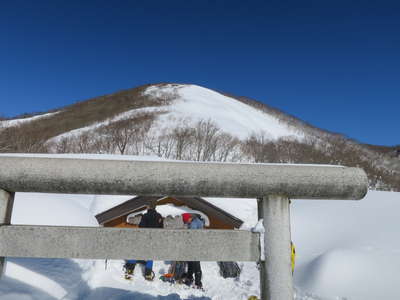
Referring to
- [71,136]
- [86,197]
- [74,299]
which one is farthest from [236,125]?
[74,299]

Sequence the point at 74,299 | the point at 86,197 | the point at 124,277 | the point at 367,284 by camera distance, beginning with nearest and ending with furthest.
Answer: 1. the point at 74,299
2. the point at 367,284
3. the point at 124,277
4. the point at 86,197

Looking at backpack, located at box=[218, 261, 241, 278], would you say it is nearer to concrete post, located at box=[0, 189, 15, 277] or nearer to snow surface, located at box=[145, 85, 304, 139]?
concrete post, located at box=[0, 189, 15, 277]

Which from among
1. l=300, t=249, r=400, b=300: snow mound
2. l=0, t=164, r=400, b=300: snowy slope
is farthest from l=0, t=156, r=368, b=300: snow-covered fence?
l=300, t=249, r=400, b=300: snow mound

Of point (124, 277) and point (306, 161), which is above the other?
point (306, 161)

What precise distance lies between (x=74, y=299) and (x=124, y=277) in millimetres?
2317

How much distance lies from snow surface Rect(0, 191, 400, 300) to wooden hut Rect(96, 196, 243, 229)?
3.07ft

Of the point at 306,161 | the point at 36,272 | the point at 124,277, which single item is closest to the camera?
the point at 36,272

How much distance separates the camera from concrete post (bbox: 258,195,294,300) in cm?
159

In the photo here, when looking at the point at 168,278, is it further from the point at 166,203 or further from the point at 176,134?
the point at 176,134

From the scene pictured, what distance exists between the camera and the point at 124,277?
512cm

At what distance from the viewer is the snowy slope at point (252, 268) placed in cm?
281

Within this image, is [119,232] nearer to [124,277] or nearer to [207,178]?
[207,178]

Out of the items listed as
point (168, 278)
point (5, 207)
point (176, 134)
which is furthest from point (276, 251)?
point (176, 134)

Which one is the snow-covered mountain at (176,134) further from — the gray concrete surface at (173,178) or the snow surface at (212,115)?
the gray concrete surface at (173,178)
